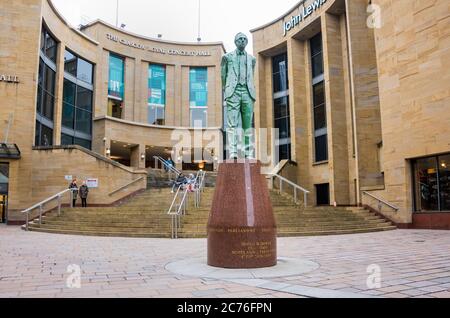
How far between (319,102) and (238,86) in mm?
21111

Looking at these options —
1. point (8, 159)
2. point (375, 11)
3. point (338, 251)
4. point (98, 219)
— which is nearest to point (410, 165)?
point (375, 11)

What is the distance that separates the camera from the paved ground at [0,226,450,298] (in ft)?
14.6

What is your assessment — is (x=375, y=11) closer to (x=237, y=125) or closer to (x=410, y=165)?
(x=410, y=165)

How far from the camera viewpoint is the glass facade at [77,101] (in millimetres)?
29391

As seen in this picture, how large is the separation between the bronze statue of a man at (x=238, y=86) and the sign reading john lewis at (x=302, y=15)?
20134mm

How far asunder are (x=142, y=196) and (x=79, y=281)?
1610 centimetres

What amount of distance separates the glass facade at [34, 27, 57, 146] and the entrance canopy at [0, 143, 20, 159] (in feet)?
8.86

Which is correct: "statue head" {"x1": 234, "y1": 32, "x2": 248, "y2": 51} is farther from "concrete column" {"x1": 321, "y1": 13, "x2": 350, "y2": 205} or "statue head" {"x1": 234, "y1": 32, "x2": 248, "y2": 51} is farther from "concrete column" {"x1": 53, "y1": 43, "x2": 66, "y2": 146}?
"concrete column" {"x1": 53, "y1": 43, "x2": 66, "y2": 146}

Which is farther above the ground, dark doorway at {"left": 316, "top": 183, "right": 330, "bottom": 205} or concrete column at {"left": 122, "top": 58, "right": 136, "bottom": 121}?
concrete column at {"left": 122, "top": 58, "right": 136, "bottom": 121}

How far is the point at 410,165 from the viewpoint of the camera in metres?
15.6

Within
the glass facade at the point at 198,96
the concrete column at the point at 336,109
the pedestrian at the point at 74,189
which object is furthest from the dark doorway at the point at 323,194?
the glass facade at the point at 198,96

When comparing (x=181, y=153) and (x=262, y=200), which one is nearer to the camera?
(x=262, y=200)

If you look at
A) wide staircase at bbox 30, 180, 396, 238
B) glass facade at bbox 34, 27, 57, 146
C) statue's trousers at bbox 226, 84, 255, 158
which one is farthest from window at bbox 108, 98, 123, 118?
statue's trousers at bbox 226, 84, 255, 158
